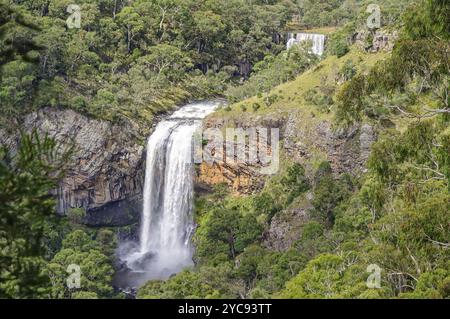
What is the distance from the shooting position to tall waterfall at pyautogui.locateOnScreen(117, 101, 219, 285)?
41253 mm

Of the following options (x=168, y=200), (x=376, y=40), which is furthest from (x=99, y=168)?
(x=376, y=40)

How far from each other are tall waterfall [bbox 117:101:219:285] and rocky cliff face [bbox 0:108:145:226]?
110 cm

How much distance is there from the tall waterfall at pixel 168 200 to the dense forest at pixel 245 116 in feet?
5.82

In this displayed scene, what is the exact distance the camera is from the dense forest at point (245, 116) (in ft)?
41.6

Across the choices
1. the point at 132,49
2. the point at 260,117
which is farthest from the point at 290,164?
the point at 132,49

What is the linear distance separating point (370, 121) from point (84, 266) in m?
18.6

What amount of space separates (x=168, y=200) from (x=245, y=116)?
800cm

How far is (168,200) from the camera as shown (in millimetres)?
41938
